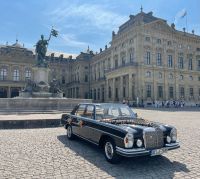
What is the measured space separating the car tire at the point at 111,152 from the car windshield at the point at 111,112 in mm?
1132

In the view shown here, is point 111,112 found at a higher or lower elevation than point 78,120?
higher

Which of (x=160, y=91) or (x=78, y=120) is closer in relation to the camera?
(x=78, y=120)

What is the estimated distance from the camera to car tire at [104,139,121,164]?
6.34 metres

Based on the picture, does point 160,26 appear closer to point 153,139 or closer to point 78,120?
point 78,120

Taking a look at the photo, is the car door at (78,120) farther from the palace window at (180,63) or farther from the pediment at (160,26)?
the palace window at (180,63)

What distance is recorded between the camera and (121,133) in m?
6.16

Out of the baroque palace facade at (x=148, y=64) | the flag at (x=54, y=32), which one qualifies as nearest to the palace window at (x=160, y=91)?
the baroque palace facade at (x=148, y=64)

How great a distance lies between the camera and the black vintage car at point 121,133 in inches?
238

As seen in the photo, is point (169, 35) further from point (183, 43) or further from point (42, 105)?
point (42, 105)

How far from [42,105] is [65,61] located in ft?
244

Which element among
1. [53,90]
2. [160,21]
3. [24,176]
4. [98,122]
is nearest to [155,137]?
[98,122]

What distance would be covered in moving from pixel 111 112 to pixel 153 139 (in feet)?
6.91

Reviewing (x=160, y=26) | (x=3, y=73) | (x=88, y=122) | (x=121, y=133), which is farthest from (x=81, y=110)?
(x=3, y=73)

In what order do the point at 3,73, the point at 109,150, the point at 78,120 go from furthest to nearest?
1. the point at 3,73
2. the point at 78,120
3. the point at 109,150
